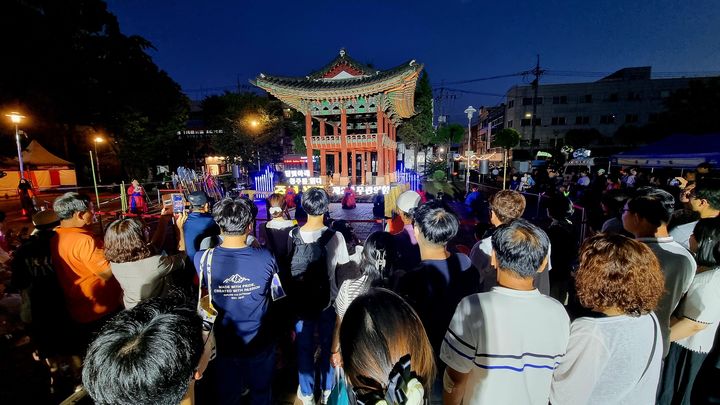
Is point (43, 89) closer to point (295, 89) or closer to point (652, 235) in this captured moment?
point (295, 89)

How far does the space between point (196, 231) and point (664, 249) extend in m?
4.41

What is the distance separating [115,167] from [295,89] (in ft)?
64.7

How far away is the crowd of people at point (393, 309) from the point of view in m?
1.05

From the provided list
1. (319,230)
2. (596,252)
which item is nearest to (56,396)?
(319,230)

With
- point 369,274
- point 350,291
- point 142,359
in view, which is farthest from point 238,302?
point 142,359

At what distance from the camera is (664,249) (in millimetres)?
2182

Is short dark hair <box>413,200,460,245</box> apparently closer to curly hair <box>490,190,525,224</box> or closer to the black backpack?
the black backpack

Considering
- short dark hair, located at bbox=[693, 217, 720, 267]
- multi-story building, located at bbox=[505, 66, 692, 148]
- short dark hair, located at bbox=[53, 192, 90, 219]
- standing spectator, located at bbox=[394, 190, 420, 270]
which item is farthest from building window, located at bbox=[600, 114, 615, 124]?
short dark hair, located at bbox=[53, 192, 90, 219]

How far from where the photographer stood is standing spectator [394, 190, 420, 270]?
2764 millimetres

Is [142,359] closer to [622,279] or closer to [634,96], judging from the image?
[622,279]

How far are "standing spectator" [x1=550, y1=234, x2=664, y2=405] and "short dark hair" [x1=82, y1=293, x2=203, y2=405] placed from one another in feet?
5.78

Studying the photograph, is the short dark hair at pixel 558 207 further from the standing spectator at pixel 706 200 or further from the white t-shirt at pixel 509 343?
the white t-shirt at pixel 509 343

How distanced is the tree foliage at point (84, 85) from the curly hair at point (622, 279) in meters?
26.1

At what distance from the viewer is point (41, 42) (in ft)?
58.5
